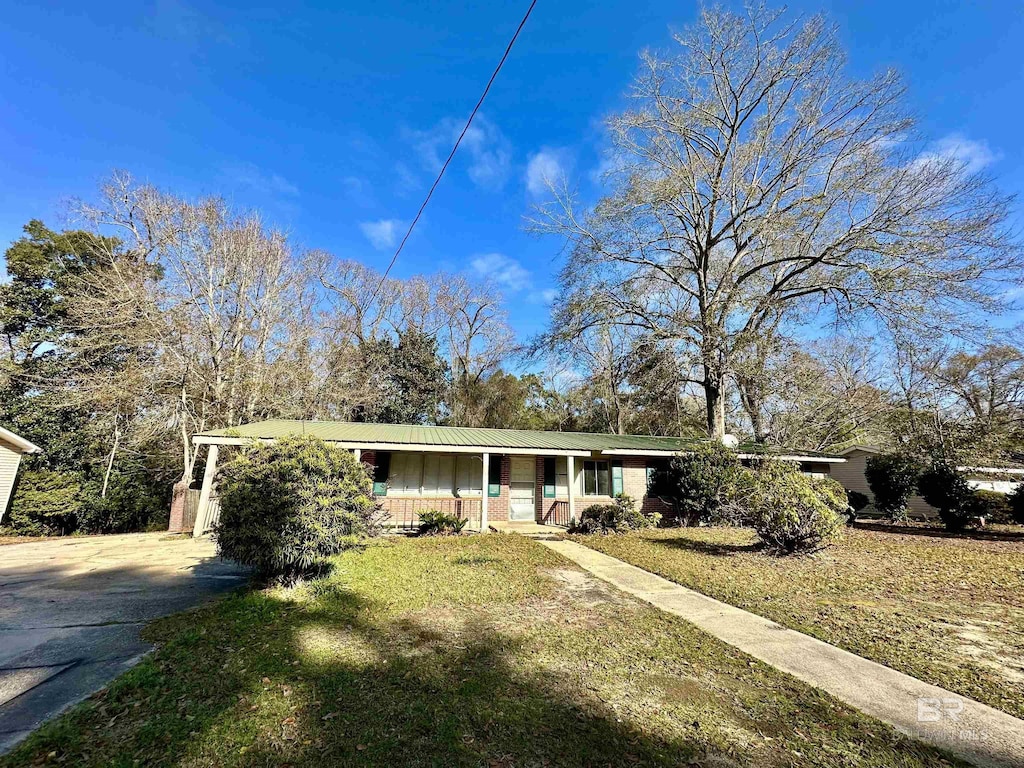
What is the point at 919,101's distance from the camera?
14359mm

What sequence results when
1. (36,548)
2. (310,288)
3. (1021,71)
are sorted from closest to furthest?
1. (1021,71)
2. (36,548)
3. (310,288)

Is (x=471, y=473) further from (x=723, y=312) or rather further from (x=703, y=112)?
(x=703, y=112)

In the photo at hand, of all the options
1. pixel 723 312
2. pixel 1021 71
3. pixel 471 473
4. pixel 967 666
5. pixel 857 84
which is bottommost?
pixel 967 666

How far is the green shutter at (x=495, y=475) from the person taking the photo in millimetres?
14258

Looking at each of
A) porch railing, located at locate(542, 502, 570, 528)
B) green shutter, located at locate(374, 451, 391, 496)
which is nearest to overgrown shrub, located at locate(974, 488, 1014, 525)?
porch railing, located at locate(542, 502, 570, 528)

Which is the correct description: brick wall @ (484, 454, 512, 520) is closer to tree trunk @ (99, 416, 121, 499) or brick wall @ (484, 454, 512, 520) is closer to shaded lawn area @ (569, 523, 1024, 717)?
shaded lawn area @ (569, 523, 1024, 717)

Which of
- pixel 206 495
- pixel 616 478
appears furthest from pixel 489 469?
pixel 206 495

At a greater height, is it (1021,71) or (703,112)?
(703,112)

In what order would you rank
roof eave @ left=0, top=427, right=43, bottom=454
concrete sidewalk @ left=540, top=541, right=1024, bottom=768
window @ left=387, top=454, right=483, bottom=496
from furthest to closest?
window @ left=387, top=454, right=483, bottom=496
roof eave @ left=0, top=427, right=43, bottom=454
concrete sidewalk @ left=540, top=541, right=1024, bottom=768

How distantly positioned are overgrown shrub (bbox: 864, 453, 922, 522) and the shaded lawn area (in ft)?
13.1

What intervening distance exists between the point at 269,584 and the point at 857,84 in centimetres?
2187

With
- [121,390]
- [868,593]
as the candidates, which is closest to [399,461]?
[121,390]

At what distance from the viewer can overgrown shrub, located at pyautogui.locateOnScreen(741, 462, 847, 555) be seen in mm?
8398

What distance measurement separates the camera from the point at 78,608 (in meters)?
5.77
